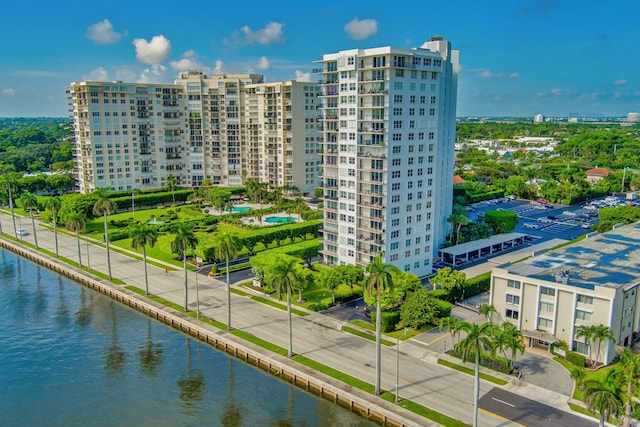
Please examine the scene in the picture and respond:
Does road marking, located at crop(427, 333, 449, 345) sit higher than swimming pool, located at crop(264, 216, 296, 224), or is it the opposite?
swimming pool, located at crop(264, 216, 296, 224)

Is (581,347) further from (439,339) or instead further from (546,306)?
(439,339)

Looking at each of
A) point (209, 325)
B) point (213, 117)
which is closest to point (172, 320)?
point (209, 325)

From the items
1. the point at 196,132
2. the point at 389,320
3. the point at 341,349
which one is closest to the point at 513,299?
the point at 389,320

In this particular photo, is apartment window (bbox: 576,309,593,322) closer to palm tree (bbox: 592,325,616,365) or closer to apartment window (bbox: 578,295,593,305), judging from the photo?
apartment window (bbox: 578,295,593,305)

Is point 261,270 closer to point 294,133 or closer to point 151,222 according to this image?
point 151,222

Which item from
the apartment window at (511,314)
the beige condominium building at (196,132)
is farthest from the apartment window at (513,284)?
the beige condominium building at (196,132)

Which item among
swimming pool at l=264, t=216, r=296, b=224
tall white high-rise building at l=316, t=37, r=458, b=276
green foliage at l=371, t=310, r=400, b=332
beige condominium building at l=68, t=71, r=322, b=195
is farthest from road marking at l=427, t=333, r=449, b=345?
beige condominium building at l=68, t=71, r=322, b=195
